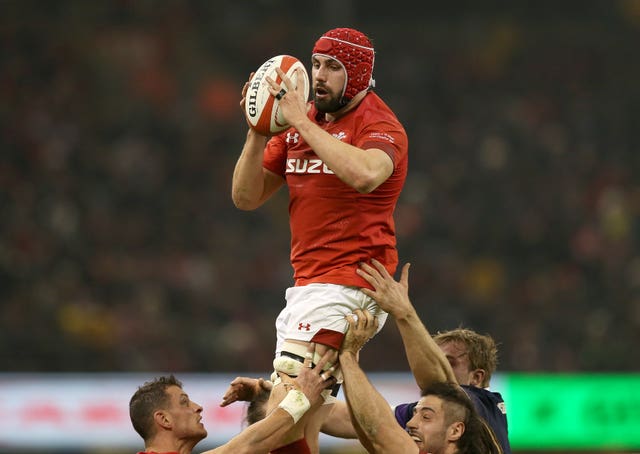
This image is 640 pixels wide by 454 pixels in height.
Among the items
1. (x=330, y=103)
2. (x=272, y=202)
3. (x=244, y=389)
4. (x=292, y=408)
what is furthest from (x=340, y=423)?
(x=272, y=202)

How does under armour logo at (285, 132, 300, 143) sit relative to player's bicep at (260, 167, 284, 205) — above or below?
above

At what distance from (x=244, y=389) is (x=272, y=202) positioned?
31.3ft

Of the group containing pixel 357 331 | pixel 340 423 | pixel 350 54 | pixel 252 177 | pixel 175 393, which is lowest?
pixel 340 423

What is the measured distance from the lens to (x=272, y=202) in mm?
15344

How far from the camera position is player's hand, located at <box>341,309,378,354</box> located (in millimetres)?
5164

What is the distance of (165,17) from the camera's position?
17234 millimetres

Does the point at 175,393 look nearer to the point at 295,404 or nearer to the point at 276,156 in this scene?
the point at 295,404

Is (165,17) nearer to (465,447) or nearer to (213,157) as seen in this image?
(213,157)

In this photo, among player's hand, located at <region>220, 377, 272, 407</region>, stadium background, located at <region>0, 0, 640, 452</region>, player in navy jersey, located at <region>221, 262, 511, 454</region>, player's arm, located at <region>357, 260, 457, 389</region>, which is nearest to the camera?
player's arm, located at <region>357, 260, 457, 389</region>

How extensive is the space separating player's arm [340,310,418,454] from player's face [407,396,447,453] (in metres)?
0.20

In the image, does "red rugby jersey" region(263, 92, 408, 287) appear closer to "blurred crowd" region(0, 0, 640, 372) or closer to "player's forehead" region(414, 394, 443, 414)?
"player's forehead" region(414, 394, 443, 414)

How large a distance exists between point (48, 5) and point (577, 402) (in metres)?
9.49

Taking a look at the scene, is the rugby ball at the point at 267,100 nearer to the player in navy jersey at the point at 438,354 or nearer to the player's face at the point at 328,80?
the player's face at the point at 328,80

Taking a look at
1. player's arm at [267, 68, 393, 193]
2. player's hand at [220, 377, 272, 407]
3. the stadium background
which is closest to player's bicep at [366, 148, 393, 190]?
player's arm at [267, 68, 393, 193]
